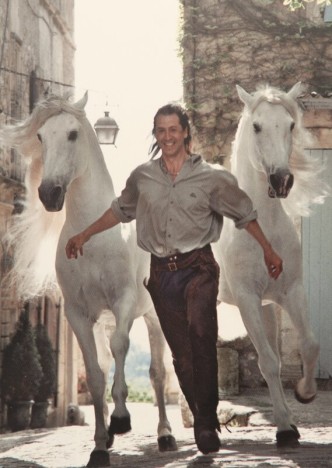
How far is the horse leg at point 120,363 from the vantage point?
22.0ft

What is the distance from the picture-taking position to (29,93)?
2259 centimetres

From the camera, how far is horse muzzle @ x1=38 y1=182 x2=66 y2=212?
7.08 meters

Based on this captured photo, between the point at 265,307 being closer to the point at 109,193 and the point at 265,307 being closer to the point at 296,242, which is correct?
the point at 296,242

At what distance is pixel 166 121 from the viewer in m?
6.27

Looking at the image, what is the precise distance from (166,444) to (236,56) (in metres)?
5.68

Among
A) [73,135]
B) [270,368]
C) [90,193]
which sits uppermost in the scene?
[73,135]

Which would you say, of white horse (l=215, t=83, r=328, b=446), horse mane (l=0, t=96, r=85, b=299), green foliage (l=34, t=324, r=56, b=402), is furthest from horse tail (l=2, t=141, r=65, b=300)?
green foliage (l=34, t=324, r=56, b=402)

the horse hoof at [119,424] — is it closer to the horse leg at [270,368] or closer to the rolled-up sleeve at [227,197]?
the horse leg at [270,368]

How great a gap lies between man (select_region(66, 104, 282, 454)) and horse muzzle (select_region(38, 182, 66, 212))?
777mm

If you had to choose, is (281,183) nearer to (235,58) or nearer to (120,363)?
(120,363)

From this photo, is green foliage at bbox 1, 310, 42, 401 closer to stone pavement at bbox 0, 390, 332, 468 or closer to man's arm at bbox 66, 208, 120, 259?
stone pavement at bbox 0, 390, 332, 468

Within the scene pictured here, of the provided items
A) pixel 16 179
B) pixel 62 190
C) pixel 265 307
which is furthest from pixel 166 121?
pixel 16 179

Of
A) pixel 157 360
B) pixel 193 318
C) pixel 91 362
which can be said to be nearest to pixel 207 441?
pixel 193 318

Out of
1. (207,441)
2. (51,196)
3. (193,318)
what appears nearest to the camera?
(207,441)
